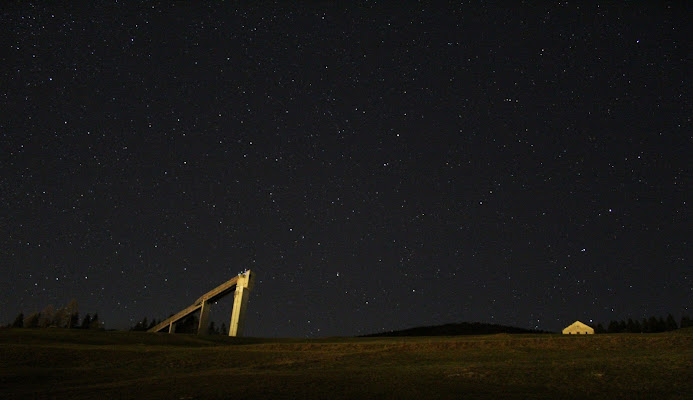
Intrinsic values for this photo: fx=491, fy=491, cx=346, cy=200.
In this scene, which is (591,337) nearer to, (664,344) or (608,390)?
(664,344)

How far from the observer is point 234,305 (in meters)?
52.7

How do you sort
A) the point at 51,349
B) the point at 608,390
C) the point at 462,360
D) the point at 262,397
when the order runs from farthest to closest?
1. the point at 51,349
2. the point at 462,360
3. the point at 608,390
4. the point at 262,397

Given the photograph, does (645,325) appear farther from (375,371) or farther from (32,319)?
(32,319)

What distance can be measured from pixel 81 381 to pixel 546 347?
2200cm

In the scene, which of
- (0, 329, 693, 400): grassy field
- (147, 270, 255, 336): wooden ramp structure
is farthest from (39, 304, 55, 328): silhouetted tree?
(0, 329, 693, 400): grassy field

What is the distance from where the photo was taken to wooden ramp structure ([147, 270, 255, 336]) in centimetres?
5188

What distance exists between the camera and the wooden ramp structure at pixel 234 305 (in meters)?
51.9

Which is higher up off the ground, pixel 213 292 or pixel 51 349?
pixel 213 292

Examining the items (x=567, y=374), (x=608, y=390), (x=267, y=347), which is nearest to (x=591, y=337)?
(x=567, y=374)

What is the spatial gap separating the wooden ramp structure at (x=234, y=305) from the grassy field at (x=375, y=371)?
76.5 ft

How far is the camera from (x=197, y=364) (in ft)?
73.9

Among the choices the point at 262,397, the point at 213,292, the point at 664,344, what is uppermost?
the point at 213,292

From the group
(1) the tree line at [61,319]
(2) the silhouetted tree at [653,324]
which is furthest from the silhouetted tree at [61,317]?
(2) the silhouetted tree at [653,324]

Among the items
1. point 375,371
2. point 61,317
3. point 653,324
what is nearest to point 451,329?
point 653,324
